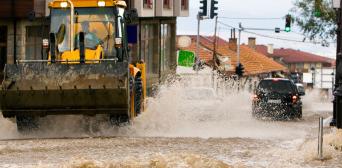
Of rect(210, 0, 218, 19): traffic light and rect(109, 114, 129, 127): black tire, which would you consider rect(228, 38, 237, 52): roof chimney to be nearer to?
rect(210, 0, 218, 19): traffic light

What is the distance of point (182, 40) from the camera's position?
53.5 meters

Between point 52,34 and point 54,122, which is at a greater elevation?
point 52,34

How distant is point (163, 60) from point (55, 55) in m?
32.4

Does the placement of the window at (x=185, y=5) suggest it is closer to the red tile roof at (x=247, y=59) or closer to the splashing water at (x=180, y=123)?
the red tile roof at (x=247, y=59)

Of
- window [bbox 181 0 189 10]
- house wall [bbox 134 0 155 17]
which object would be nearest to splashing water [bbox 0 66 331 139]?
house wall [bbox 134 0 155 17]

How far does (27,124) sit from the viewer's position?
62.8ft

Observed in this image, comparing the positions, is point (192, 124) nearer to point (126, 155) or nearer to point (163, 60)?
point (126, 155)

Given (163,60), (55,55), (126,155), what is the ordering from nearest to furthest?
1. (126,155)
2. (55,55)
3. (163,60)

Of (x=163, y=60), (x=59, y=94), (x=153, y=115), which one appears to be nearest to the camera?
(x=59, y=94)

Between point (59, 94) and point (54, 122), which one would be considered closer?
point (59, 94)

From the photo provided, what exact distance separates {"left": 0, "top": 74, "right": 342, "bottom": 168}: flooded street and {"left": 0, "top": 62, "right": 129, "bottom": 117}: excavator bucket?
0.65 metres

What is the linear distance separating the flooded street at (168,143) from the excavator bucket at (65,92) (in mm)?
650

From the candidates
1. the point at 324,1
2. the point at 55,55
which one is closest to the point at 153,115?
the point at 55,55

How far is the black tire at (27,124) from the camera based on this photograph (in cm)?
1903
